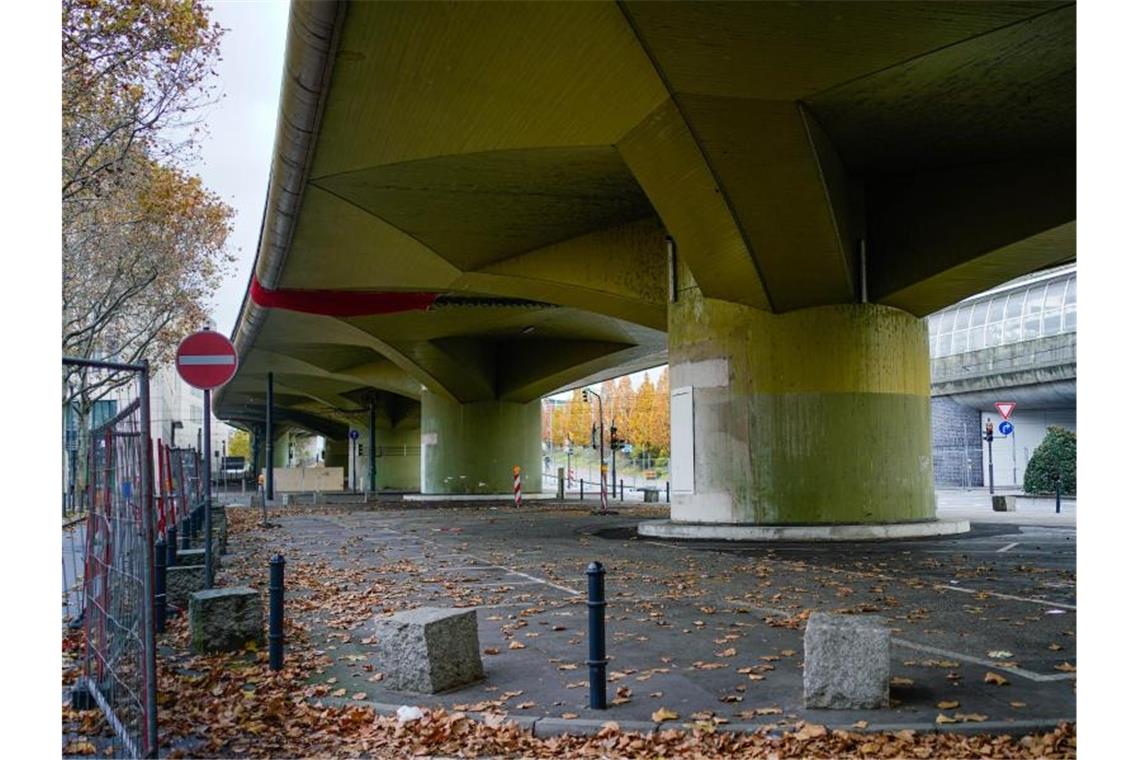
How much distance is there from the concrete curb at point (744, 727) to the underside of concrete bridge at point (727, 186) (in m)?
7.97

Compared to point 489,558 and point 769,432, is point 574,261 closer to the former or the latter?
point 769,432

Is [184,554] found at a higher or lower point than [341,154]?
lower

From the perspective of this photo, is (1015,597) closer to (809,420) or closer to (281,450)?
(809,420)

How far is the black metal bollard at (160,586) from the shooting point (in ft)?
32.5

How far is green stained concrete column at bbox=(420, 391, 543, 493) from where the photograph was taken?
45062 millimetres

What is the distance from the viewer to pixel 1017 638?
28.2 feet

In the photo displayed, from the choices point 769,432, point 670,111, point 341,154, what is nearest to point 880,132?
point 670,111

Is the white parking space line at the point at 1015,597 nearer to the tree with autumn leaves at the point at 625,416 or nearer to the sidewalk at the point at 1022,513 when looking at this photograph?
the sidewalk at the point at 1022,513

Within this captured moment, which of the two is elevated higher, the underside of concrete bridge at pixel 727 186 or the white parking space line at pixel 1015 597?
the underside of concrete bridge at pixel 727 186

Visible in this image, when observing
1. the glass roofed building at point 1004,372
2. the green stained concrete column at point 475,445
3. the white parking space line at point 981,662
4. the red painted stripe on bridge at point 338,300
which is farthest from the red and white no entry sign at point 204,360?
the glass roofed building at point 1004,372

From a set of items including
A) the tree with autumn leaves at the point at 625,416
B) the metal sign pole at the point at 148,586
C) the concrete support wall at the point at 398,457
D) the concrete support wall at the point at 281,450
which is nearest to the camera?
the metal sign pole at the point at 148,586

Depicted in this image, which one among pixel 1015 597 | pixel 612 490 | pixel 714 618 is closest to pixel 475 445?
pixel 612 490

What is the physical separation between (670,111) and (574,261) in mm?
9183

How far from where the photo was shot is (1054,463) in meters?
36.8
